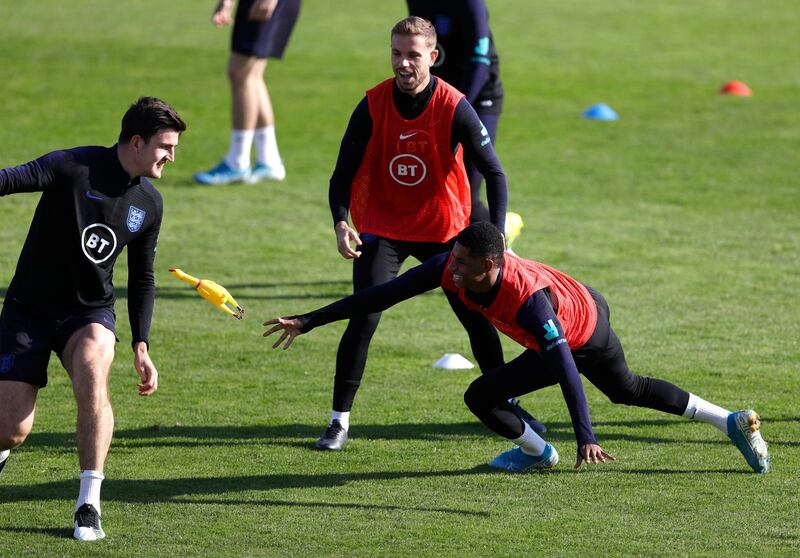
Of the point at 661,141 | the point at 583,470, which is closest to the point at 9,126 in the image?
the point at 661,141

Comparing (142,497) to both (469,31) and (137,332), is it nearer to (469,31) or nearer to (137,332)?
(137,332)

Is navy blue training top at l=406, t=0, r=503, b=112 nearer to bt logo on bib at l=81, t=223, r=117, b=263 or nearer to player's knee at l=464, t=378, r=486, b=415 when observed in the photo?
player's knee at l=464, t=378, r=486, b=415

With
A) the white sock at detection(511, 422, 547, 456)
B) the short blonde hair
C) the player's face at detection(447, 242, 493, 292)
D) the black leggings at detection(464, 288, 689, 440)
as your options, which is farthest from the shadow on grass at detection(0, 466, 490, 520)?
the short blonde hair

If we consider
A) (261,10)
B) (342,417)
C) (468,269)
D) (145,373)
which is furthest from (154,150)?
(261,10)

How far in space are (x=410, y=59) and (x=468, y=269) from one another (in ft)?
→ 5.00

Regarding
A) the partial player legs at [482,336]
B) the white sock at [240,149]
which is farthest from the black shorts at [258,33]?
the partial player legs at [482,336]

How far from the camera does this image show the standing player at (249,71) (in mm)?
14164

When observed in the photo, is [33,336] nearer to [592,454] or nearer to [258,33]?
[592,454]

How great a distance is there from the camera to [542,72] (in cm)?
2289

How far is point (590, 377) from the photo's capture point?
7.05 metres

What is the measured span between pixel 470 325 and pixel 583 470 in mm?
1100

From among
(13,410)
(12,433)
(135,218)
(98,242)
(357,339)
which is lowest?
(12,433)

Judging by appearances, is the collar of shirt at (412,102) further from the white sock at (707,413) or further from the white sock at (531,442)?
the white sock at (707,413)

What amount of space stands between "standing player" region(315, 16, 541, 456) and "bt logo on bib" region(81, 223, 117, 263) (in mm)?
1527
